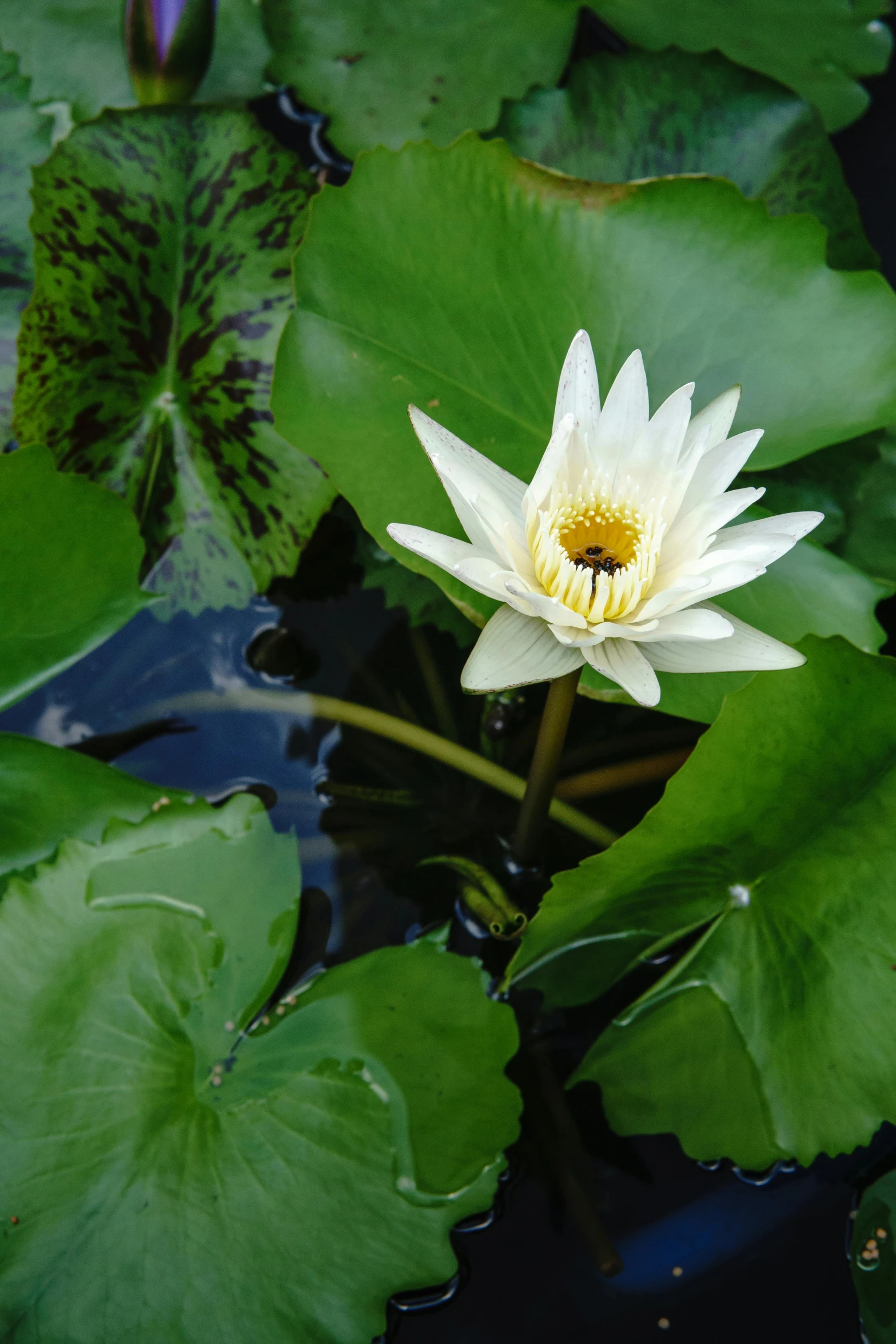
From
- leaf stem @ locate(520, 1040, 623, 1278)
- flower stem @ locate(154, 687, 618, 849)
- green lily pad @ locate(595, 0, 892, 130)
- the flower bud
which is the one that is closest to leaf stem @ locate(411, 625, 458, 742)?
flower stem @ locate(154, 687, 618, 849)

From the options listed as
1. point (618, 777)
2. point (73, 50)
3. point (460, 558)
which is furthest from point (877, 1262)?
point (73, 50)

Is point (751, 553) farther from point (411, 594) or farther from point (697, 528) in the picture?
point (411, 594)

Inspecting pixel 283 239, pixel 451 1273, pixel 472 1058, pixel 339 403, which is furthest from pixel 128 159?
pixel 451 1273

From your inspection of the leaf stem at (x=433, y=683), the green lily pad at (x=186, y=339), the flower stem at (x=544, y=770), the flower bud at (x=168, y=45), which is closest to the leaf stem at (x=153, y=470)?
the green lily pad at (x=186, y=339)

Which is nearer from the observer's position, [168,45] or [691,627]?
[691,627]

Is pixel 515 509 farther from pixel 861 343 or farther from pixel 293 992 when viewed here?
pixel 293 992

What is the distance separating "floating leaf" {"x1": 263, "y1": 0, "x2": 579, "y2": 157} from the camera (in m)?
1.83

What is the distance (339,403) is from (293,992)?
0.87 metres

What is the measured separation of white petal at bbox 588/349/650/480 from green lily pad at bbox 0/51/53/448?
1.16 meters

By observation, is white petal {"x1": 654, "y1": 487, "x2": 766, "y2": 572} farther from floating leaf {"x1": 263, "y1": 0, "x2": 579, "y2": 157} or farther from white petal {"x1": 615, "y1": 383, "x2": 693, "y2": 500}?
floating leaf {"x1": 263, "y1": 0, "x2": 579, "y2": 157}

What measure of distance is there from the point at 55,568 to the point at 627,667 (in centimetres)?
82

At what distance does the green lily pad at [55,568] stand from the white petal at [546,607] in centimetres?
65

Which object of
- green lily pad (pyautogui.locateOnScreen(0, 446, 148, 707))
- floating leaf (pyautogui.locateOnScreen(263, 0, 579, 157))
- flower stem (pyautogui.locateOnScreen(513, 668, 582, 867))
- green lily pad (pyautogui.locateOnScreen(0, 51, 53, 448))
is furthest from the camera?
floating leaf (pyautogui.locateOnScreen(263, 0, 579, 157))

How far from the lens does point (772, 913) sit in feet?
3.84
